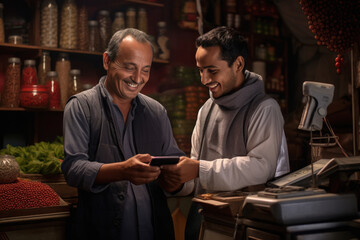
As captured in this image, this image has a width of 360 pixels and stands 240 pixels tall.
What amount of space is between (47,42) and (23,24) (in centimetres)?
32

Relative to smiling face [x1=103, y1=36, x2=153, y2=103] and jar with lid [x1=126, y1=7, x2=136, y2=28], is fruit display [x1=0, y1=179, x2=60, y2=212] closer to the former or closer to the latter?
smiling face [x1=103, y1=36, x2=153, y2=103]

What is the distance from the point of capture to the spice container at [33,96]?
2863 millimetres

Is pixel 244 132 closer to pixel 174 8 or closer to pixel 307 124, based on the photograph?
pixel 307 124

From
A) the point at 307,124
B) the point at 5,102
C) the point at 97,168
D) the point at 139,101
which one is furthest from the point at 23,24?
the point at 307,124

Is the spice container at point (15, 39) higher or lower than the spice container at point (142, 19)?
lower

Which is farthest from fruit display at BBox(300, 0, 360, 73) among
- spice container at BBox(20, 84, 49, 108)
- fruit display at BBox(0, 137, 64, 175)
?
spice container at BBox(20, 84, 49, 108)

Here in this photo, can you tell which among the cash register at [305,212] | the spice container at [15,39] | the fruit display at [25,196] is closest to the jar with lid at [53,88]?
the spice container at [15,39]

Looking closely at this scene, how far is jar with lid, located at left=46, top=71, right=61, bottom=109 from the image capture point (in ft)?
9.89

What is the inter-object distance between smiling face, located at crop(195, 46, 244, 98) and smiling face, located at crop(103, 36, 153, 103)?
325 millimetres

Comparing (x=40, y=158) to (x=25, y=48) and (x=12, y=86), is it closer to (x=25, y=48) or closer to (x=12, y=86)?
(x=12, y=86)

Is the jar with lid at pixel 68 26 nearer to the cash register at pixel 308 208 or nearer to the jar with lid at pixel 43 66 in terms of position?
the jar with lid at pixel 43 66

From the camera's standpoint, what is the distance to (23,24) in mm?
3230

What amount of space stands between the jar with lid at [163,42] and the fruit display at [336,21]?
2.10 metres

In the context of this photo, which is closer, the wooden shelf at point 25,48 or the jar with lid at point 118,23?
the wooden shelf at point 25,48
